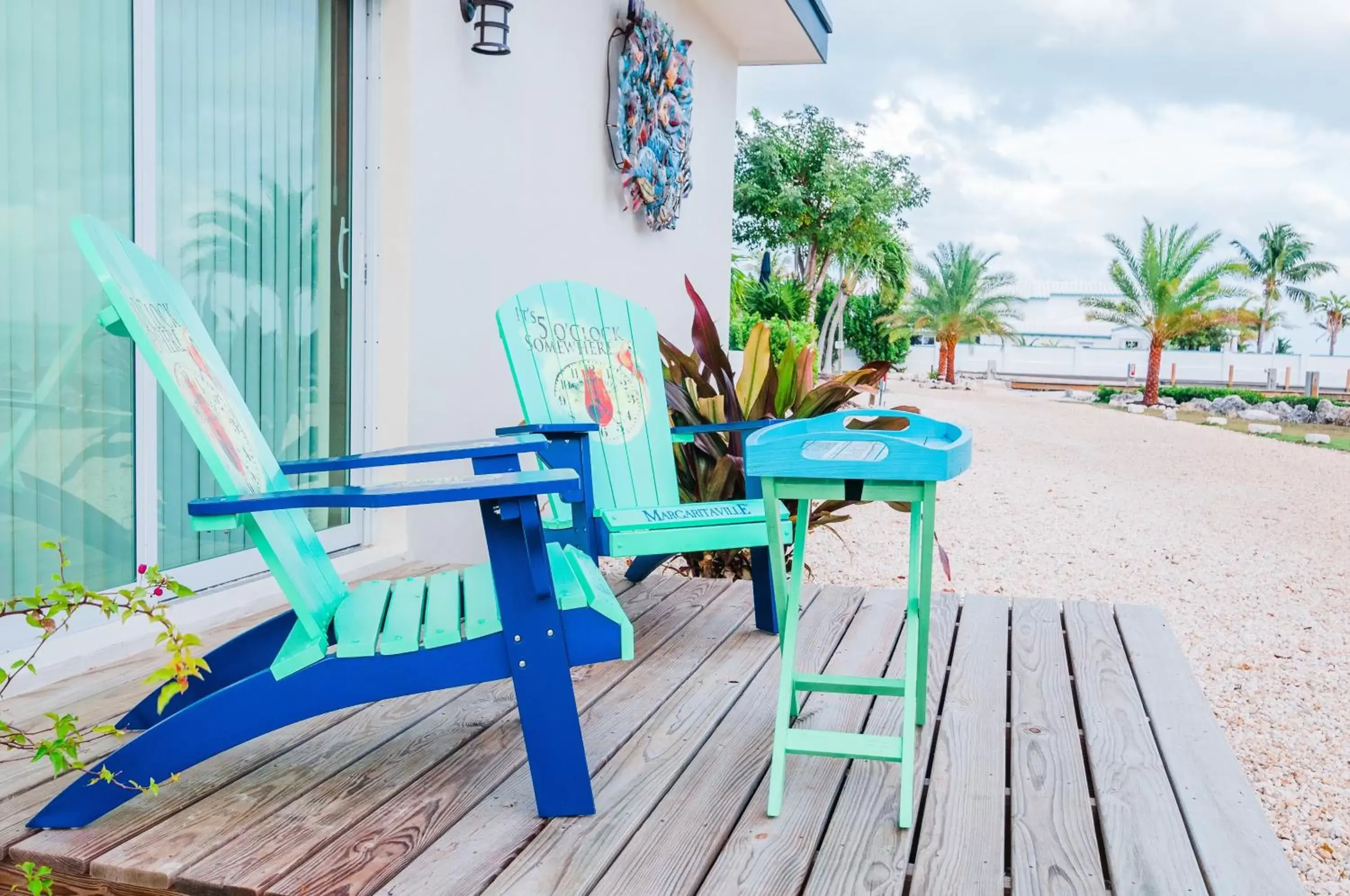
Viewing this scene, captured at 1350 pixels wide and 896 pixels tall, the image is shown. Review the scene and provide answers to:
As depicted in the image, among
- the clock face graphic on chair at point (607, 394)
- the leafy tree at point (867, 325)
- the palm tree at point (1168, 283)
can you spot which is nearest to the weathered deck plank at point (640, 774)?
the clock face graphic on chair at point (607, 394)

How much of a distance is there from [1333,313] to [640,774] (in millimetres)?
48073

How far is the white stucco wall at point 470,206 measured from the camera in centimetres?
346

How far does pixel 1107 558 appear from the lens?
6945 mm

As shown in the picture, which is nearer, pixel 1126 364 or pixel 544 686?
pixel 544 686

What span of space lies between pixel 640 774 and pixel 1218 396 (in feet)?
85.5

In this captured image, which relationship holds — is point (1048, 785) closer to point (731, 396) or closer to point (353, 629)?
point (353, 629)

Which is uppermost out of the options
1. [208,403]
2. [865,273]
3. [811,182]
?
[811,182]

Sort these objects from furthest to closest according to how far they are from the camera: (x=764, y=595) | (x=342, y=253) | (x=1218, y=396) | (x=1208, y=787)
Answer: (x=1218, y=396) → (x=342, y=253) → (x=764, y=595) → (x=1208, y=787)

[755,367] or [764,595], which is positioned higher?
[755,367]

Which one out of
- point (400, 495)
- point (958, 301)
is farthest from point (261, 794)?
point (958, 301)

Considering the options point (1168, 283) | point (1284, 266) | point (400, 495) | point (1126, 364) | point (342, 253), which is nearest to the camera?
point (400, 495)

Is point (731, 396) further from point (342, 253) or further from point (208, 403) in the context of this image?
point (208, 403)

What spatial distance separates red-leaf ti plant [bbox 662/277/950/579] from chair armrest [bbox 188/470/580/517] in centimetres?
238

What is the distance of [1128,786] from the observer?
1904 mm
